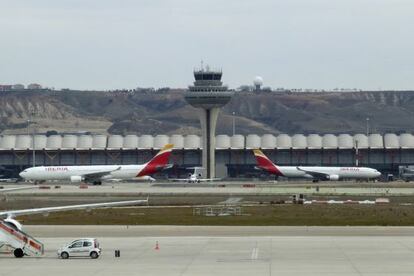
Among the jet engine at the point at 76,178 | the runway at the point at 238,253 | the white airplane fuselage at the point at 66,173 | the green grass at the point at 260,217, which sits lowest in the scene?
the runway at the point at 238,253

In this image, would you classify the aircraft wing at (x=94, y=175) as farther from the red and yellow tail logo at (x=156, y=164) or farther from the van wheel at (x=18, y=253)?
the van wheel at (x=18, y=253)

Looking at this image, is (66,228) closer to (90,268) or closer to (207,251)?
(207,251)

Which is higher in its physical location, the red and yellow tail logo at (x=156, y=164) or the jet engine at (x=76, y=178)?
the red and yellow tail logo at (x=156, y=164)

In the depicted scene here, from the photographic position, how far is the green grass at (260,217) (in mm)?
89188

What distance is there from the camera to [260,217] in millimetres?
94188

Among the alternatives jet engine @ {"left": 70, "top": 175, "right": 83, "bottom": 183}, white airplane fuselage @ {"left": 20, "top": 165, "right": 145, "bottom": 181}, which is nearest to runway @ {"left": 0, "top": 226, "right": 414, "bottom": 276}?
jet engine @ {"left": 70, "top": 175, "right": 83, "bottom": 183}

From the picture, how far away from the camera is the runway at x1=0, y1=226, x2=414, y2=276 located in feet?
185

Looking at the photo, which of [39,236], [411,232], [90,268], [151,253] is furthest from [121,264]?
[411,232]

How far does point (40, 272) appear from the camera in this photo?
55750 mm

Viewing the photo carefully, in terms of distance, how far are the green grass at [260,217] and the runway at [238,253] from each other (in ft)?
17.2

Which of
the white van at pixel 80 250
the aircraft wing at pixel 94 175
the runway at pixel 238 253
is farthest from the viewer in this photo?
the aircraft wing at pixel 94 175

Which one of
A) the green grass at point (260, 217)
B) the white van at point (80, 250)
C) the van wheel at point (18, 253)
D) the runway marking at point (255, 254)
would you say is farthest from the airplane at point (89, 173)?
the white van at point (80, 250)

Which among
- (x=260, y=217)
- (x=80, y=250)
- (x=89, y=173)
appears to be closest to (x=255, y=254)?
(x=80, y=250)

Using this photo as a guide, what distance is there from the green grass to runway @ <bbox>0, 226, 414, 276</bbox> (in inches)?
206
